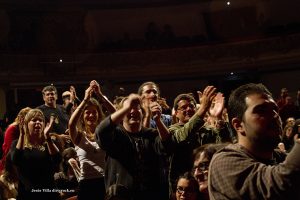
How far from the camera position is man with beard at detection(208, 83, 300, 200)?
1588mm

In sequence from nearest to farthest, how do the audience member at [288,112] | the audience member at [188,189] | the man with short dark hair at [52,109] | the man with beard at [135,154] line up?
1. the audience member at [188,189]
2. the man with beard at [135,154]
3. the man with short dark hair at [52,109]
4. the audience member at [288,112]

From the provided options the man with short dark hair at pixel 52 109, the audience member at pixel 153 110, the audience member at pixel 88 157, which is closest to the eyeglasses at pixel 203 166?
the audience member at pixel 153 110

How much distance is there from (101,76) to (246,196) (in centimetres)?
1369

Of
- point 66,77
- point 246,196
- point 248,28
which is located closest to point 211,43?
point 248,28

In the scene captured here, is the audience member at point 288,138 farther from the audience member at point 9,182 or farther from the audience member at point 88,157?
the audience member at point 9,182

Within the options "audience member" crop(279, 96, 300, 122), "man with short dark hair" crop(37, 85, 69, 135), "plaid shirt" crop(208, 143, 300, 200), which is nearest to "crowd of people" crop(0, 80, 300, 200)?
"plaid shirt" crop(208, 143, 300, 200)

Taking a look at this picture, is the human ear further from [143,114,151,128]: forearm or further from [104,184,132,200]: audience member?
[143,114,151,128]: forearm

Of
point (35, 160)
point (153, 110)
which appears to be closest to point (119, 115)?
point (153, 110)

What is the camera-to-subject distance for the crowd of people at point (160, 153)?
1.72 metres

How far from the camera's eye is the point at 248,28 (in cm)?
1568

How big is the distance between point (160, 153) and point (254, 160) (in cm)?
197

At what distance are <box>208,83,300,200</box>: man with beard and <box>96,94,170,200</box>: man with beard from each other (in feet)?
5.07

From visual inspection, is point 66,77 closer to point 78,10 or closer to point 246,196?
point 78,10

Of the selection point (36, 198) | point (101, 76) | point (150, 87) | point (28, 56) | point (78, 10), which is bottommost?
point (36, 198)
